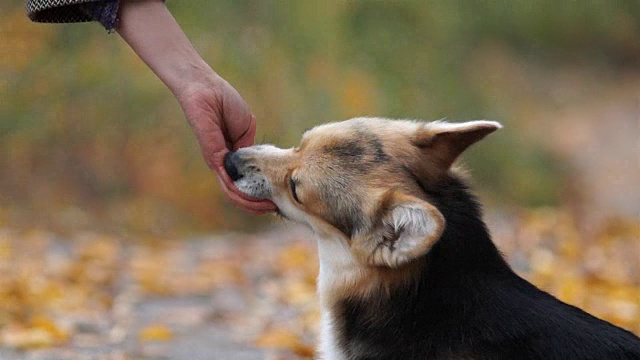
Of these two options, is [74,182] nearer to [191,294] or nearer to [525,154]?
[191,294]

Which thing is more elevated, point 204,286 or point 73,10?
point 73,10

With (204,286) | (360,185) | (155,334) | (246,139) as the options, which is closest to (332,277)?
(360,185)

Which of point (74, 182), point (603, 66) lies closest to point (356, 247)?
point (74, 182)

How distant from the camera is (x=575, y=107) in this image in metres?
14.0

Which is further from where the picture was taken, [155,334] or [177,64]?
[155,334]

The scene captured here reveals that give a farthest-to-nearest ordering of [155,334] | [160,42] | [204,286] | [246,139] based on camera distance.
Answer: [204,286] → [155,334] → [246,139] → [160,42]

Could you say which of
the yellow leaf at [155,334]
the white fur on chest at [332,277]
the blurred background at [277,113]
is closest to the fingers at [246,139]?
the white fur on chest at [332,277]

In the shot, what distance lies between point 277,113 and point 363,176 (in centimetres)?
756

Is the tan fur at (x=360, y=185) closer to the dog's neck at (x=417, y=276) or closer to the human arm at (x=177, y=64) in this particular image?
the dog's neck at (x=417, y=276)

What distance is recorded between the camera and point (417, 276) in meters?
4.04

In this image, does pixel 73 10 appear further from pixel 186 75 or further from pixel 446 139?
pixel 446 139

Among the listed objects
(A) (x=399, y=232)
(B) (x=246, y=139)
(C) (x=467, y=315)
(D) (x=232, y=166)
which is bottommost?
(C) (x=467, y=315)

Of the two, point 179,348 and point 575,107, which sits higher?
point 575,107

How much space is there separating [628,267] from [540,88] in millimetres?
4694
